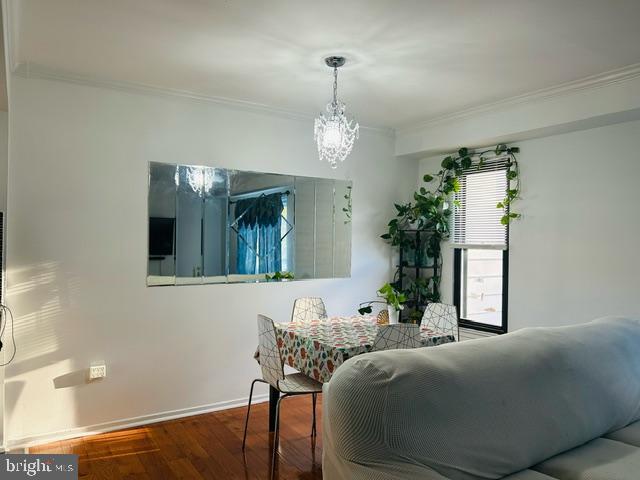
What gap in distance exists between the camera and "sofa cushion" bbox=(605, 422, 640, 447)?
2.07m

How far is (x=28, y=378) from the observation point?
11.6ft

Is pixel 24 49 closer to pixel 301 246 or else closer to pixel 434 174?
pixel 301 246

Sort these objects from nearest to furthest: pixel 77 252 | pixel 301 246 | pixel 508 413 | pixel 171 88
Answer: pixel 508 413
pixel 77 252
pixel 171 88
pixel 301 246

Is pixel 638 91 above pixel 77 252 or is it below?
above

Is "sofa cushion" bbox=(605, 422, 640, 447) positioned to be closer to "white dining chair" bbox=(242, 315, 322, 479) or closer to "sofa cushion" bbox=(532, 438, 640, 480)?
"sofa cushion" bbox=(532, 438, 640, 480)

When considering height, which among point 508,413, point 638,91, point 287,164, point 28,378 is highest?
point 638,91

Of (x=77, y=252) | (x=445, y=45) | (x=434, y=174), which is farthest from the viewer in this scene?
(x=434, y=174)

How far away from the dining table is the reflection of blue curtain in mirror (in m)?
0.97

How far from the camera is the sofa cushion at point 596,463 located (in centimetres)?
174

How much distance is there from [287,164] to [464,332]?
92.9 inches

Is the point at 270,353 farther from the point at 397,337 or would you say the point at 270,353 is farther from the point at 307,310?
the point at 307,310

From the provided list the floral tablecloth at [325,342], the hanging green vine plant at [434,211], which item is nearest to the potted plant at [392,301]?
the floral tablecloth at [325,342]

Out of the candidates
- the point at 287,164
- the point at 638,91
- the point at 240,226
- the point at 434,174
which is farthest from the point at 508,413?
the point at 434,174

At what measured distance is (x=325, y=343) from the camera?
302 centimetres
